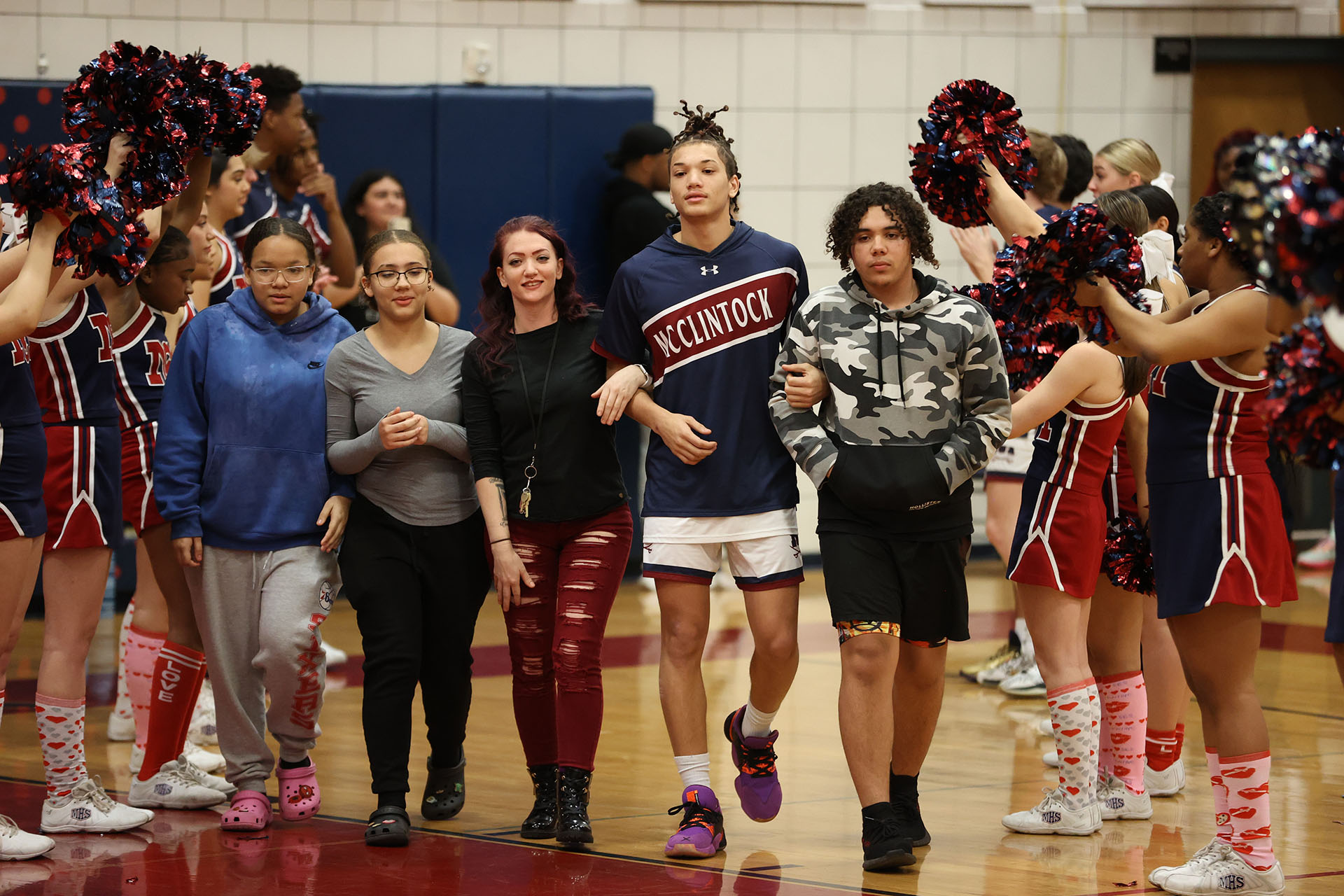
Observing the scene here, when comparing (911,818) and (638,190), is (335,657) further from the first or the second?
(911,818)

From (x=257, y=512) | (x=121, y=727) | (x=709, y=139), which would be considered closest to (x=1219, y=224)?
(x=709, y=139)

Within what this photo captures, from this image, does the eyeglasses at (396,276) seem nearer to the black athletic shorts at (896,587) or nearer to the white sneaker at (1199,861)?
the black athletic shorts at (896,587)

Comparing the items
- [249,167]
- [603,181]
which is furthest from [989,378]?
[603,181]

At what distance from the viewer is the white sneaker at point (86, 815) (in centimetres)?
442

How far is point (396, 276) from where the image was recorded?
14.7ft

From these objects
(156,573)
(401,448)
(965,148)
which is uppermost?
(965,148)

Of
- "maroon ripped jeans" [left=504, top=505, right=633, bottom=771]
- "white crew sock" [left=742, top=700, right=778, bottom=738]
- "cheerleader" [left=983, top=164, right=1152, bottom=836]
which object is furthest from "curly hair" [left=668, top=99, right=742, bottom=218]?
"white crew sock" [left=742, top=700, right=778, bottom=738]

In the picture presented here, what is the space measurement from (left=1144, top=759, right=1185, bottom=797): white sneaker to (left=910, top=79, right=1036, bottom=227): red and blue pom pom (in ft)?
5.58

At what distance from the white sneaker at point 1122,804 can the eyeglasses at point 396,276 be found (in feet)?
7.57

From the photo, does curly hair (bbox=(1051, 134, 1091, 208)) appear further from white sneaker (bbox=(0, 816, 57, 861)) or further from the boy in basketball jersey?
white sneaker (bbox=(0, 816, 57, 861))

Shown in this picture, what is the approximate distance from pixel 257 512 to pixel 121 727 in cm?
152

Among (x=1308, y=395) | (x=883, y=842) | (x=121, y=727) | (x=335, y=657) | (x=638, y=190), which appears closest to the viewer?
(x=1308, y=395)

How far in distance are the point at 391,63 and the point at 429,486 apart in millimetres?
4761

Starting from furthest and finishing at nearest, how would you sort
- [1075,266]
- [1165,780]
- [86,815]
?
[1165,780], [86,815], [1075,266]
